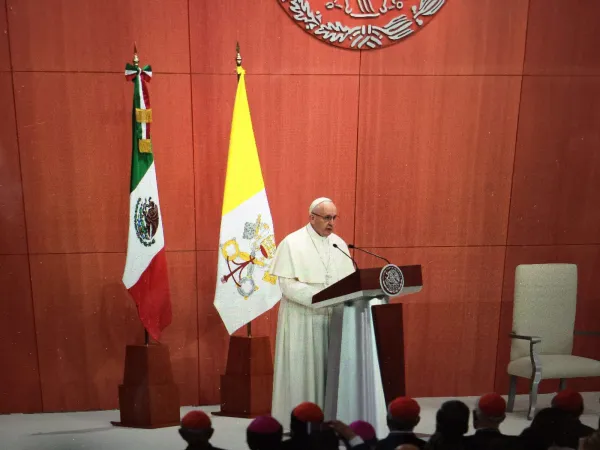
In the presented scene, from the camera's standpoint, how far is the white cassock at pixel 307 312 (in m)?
3.40

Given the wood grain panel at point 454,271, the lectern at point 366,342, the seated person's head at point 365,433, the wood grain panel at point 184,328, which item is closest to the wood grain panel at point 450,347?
the wood grain panel at point 454,271

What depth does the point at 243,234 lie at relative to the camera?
3.77 metres

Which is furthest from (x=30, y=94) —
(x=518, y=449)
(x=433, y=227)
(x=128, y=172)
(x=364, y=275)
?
(x=518, y=449)

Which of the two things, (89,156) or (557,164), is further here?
(557,164)

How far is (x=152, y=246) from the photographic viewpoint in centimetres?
371

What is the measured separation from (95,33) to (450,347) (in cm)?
343

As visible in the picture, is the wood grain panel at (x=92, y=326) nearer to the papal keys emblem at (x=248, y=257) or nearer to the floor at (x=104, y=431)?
the floor at (x=104, y=431)

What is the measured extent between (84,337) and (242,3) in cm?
260

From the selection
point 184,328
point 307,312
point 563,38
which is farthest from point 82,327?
point 563,38

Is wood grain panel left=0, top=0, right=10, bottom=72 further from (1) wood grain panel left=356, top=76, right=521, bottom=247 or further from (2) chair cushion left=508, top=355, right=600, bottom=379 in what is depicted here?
(2) chair cushion left=508, top=355, right=600, bottom=379

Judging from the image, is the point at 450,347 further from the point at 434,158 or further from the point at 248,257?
the point at 248,257

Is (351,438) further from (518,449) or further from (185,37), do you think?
(185,37)

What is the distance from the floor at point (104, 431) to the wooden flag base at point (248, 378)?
11 centimetres

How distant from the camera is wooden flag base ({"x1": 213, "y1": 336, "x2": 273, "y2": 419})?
396 centimetres
